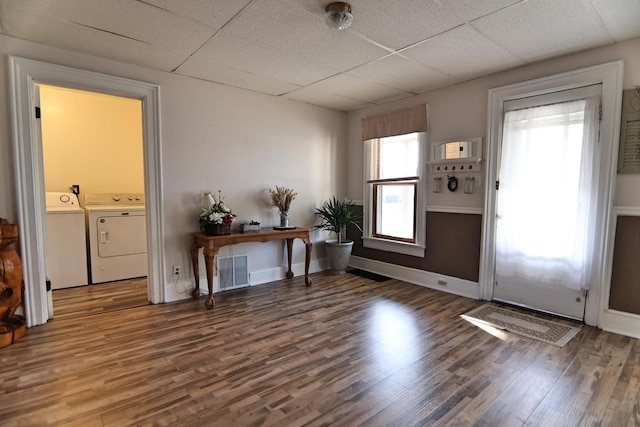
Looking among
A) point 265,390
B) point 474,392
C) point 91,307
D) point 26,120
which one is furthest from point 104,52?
point 474,392

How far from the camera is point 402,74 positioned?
11.1 feet

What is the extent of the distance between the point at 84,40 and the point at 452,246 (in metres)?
4.06

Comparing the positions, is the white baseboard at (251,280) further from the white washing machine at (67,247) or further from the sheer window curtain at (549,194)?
the sheer window curtain at (549,194)

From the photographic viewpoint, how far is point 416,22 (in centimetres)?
231

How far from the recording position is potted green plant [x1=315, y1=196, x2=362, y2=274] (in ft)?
14.9

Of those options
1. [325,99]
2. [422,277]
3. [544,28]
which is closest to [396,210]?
[422,277]

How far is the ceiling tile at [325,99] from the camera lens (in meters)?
4.01

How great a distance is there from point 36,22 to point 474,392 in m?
3.86

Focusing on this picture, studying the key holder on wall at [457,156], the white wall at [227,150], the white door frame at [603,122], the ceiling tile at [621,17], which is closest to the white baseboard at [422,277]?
the white wall at [227,150]

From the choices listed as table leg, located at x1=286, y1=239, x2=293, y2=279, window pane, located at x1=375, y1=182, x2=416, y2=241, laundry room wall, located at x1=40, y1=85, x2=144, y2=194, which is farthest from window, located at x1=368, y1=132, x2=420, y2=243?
laundry room wall, located at x1=40, y1=85, x2=144, y2=194

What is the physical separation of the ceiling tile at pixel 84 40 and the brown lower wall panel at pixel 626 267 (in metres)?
4.04

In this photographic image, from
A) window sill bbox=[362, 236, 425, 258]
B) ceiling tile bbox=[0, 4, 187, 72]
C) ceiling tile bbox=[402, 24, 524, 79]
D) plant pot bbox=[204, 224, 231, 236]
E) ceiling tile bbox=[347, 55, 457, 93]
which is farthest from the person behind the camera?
window sill bbox=[362, 236, 425, 258]

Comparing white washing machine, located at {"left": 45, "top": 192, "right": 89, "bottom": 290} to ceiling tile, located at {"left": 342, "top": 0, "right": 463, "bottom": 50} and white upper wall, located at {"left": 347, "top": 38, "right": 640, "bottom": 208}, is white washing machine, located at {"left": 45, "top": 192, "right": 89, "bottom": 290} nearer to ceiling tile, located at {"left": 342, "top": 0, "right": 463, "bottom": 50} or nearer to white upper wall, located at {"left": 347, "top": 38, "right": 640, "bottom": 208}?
ceiling tile, located at {"left": 342, "top": 0, "right": 463, "bottom": 50}

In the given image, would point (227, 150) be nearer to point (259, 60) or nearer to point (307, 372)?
point (259, 60)
